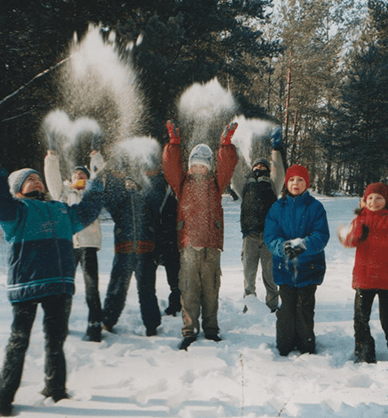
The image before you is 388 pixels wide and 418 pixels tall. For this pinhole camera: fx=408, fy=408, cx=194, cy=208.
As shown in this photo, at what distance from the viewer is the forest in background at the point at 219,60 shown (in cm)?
1120

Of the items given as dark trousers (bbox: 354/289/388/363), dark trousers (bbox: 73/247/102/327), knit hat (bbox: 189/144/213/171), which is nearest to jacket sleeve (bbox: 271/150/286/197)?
knit hat (bbox: 189/144/213/171)

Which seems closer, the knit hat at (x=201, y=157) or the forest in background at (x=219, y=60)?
the knit hat at (x=201, y=157)

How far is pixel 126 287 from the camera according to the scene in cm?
438

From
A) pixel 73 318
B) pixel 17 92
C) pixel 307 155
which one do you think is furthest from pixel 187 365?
pixel 307 155

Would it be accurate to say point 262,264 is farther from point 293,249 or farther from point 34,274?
point 34,274

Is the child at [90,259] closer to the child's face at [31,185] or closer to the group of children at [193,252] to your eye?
the group of children at [193,252]

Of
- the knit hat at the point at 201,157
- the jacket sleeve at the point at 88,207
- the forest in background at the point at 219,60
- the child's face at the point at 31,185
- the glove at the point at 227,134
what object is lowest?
the jacket sleeve at the point at 88,207

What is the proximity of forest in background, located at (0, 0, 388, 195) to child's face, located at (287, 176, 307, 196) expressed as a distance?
804 cm

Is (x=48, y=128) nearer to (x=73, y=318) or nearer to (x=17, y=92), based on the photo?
(x=17, y=92)

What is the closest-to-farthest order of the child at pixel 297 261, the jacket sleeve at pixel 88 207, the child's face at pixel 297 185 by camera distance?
the jacket sleeve at pixel 88 207, the child at pixel 297 261, the child's face at pixel 297 185

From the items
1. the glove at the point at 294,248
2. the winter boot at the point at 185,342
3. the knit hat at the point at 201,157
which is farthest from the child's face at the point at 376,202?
the winter boot at the point at 185,342

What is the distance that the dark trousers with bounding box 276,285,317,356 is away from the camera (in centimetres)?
389

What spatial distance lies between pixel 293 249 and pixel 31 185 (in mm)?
2276

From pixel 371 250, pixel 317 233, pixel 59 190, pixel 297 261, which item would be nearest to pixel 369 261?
pixel 371 250
